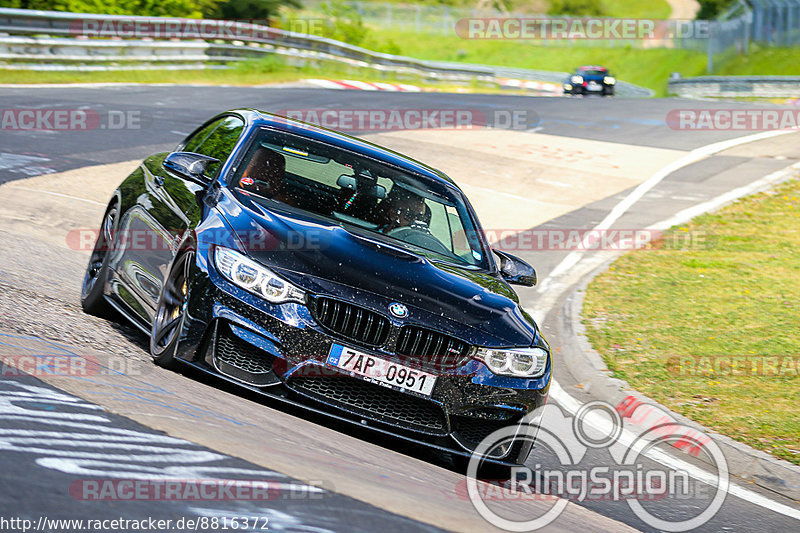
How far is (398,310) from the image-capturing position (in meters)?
5.10

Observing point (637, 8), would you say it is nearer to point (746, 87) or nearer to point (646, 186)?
point (746, 87)

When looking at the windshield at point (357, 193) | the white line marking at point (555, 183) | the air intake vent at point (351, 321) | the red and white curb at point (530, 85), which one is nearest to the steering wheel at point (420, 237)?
the windshield at point (357, 193)

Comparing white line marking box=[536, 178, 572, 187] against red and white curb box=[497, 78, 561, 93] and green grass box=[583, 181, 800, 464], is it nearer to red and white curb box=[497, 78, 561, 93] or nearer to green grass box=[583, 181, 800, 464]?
green grass box=[583, 181, 800, 464]

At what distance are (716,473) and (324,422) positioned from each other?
9.13ft

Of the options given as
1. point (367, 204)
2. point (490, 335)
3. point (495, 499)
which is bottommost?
point (495, 499)

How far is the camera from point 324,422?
513 centimetres

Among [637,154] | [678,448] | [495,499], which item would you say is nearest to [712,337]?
[678,448]

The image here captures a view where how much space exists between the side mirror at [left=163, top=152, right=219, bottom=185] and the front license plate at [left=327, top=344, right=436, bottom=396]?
1809 millimetres

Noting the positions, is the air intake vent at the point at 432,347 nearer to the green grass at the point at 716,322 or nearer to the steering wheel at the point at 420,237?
the steering wheel at the point at 420,237

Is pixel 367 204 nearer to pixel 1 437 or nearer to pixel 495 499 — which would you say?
pixel 495 499

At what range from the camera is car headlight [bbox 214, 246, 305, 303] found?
5.02 metres

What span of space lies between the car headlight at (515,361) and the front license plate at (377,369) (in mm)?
398

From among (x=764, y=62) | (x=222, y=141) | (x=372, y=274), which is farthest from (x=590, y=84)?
(x=372, y=274)

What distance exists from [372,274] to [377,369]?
555mm
